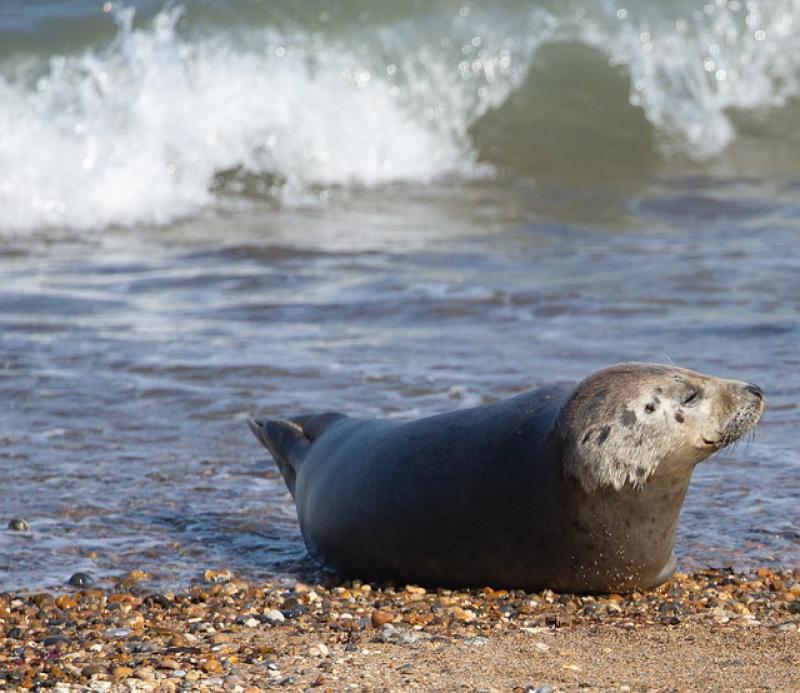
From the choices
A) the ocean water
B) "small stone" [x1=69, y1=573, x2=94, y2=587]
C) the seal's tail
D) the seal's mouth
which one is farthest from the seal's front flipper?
the seal's mouth

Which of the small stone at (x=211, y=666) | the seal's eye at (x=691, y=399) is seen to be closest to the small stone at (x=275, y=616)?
the small stone at (x=211, y=666)

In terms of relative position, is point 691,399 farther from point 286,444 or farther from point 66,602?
point 66,602

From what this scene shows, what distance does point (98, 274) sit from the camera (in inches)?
369

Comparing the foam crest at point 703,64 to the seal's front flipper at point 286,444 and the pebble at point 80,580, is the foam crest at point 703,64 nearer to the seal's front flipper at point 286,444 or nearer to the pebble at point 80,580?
the seal's front flipper at point 286,444

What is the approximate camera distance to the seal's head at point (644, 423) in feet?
13.7

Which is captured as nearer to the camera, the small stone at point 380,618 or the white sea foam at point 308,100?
the small stone at point 380,618

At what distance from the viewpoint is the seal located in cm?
421

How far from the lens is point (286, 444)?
516cm

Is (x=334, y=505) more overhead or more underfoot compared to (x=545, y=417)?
more underfoot

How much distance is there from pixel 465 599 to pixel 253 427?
139cm

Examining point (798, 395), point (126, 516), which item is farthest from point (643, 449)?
point (798, 395)

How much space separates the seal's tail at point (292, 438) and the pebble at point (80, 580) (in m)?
0.85

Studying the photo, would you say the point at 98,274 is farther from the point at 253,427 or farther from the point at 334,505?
the point at 334,505

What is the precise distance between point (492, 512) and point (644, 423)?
50 centimetres
